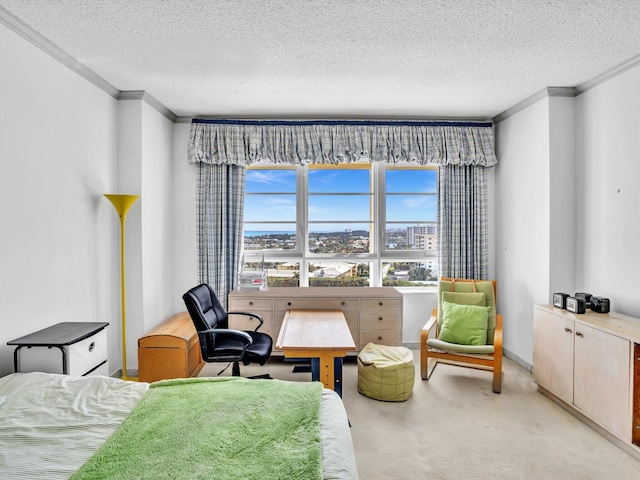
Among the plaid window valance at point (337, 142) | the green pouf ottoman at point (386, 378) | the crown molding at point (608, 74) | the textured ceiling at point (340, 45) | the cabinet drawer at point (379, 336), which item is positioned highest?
the textured ceiling at point (340, 45)

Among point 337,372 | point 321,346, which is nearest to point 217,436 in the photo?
point 321,346

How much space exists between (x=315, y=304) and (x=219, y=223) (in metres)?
1.41

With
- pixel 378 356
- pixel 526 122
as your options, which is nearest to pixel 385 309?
pixel 378 356

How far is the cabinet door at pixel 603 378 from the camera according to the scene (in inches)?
96.8

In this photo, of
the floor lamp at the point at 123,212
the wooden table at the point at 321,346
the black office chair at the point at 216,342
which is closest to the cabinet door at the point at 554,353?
the wooden table at the point at 321,346

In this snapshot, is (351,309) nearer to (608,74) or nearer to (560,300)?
(560,300)

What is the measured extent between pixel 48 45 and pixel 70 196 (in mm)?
1019

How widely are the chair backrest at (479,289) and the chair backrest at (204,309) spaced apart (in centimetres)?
217

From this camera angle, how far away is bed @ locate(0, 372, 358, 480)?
1310mm

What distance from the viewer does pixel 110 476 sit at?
125 cm

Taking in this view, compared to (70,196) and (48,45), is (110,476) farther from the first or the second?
(48,45)

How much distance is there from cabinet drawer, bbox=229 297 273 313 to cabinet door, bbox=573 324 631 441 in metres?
2.67

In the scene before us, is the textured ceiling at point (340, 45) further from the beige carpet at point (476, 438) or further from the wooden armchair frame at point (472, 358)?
the beige carpet at point (476, 438)

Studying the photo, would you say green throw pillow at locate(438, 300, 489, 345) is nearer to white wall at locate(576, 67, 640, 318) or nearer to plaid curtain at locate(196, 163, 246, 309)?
white wall at locate(576, 67, 640, 318)
